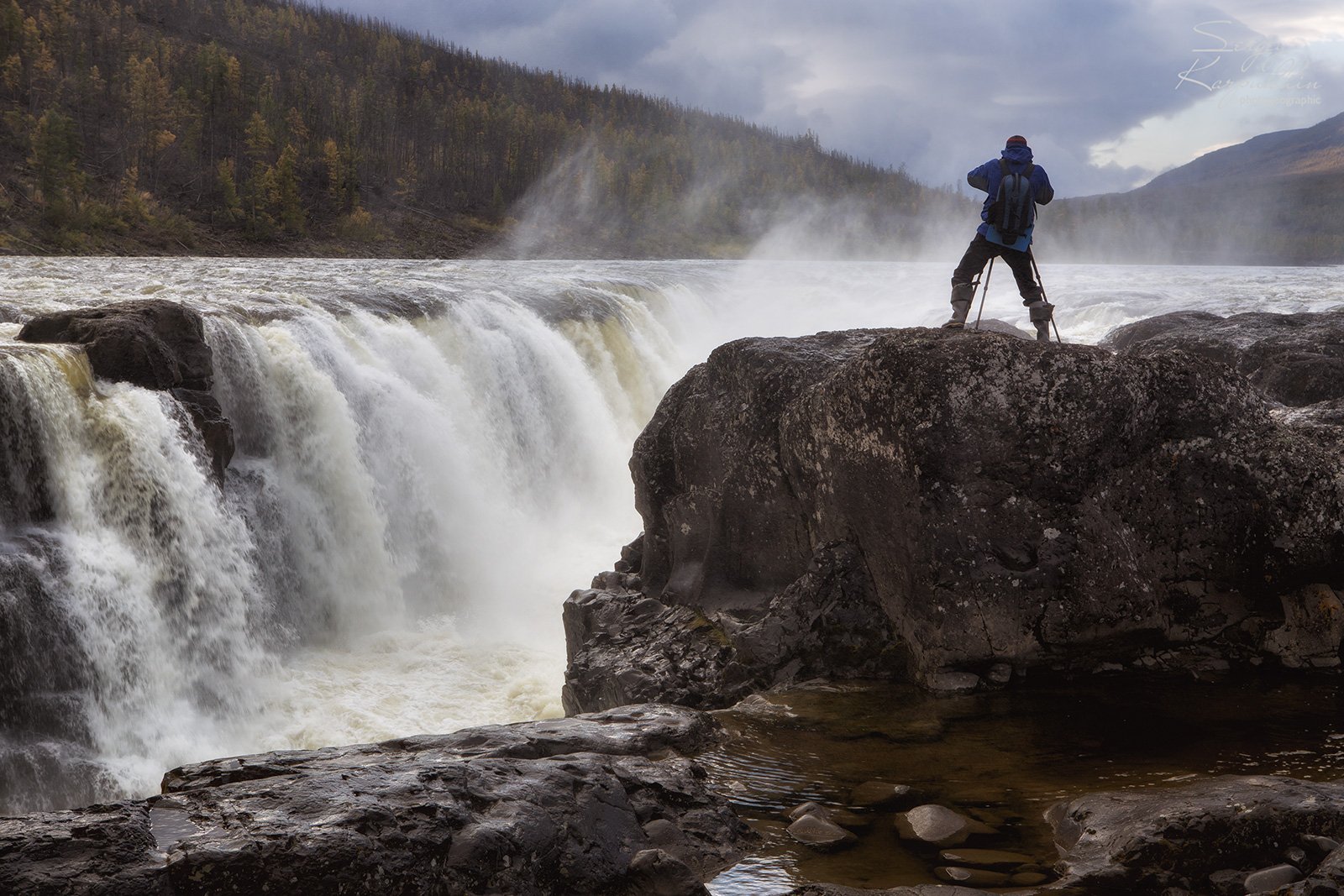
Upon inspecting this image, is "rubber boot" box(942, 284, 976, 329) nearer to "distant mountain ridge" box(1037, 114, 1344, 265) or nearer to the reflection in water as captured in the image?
the reflection in water

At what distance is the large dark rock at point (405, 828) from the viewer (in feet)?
11.5

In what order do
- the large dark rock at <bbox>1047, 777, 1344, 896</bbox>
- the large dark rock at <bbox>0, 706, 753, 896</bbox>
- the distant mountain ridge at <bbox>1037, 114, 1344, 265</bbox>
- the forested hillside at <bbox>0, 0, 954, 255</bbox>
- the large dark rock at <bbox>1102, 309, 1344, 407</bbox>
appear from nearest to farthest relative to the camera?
1. the large dark rock at <bbox>0, 706, 753, 896</bbox>
2. the large dark rock at <bbox>1047, 777, 1344, 896</bbox>
3. the large dark rock at <bbox>1102, 309, 1344, 407</bbox>
4. the forested hillside at <bbox>0, 0, 954, 255</bbox>
5. the distant mountain ridge at <bbox>1037, 114, 1344, 265</bbox>

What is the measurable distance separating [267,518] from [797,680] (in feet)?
25.6

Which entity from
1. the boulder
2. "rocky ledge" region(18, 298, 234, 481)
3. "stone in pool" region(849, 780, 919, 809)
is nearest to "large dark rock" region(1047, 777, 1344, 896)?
"stone in pool" region(849, 780, 919, 809)

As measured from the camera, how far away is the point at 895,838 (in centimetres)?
452

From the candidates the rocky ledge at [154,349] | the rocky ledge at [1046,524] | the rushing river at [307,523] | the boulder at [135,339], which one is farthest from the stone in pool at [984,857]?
the boulder at [135,339]

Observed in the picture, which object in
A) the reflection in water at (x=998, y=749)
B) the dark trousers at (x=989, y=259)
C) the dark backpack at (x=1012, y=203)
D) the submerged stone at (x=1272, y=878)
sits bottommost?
the reflection in water at (x=998, y=749)

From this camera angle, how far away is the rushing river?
9359mm

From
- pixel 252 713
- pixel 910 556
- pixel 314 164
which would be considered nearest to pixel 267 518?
pixel 252 713

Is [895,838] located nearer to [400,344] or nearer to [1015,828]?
[1015,828]

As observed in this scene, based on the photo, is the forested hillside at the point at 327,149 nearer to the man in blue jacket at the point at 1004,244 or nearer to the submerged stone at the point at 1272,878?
the man in blue jacket at the point at 1004,244

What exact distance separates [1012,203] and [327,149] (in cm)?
8018

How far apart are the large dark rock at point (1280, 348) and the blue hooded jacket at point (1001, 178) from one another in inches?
60.4

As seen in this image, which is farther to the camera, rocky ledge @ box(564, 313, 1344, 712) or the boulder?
the boulder
